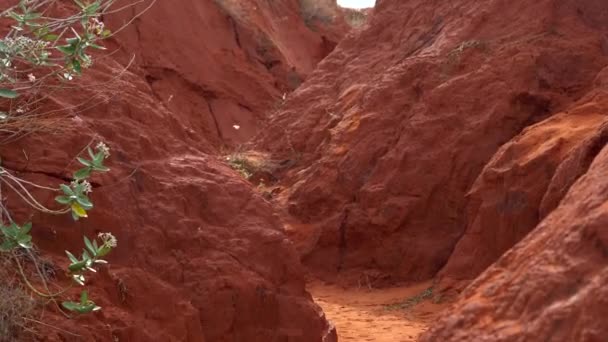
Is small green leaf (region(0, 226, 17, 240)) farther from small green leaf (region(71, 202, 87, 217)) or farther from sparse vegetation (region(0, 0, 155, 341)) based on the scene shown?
small green leaf (region(71, 202, 87, 217))

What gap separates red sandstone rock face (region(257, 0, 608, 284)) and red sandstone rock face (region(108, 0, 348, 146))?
572 cm

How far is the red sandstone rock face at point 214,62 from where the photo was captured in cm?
1712

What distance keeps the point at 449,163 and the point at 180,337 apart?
4.82m

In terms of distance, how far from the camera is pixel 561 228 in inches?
145

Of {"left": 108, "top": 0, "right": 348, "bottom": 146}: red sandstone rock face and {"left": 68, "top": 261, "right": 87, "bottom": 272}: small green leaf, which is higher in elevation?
{"left": 108, "top": 0, "right": 348, "bottom": 146}: red sandstone rock face

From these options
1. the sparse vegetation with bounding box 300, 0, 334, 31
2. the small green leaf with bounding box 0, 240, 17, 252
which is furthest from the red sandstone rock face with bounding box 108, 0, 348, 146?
the small green leaf with bounding box 0, 240, 17, 252

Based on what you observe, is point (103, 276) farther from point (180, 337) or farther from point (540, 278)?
point (540, 278)

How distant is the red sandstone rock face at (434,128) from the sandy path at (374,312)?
370mm

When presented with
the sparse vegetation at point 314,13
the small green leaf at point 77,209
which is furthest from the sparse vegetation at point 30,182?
the sparse vegetation at point 314,13

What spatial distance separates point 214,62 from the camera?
18188 millimetres

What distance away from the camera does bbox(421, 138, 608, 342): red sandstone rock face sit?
3.21m

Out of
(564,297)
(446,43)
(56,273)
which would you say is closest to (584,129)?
(446,43)

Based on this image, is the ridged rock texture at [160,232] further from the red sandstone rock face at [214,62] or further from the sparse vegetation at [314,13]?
the sparse vegetation at [314,13]

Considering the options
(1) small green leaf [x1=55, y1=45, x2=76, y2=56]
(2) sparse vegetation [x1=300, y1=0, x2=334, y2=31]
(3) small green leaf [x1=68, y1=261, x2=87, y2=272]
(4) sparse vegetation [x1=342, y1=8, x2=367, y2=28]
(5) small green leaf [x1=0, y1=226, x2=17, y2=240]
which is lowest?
(3) small green leaf [x1=68, y1=261, x2=87, y2=272]
